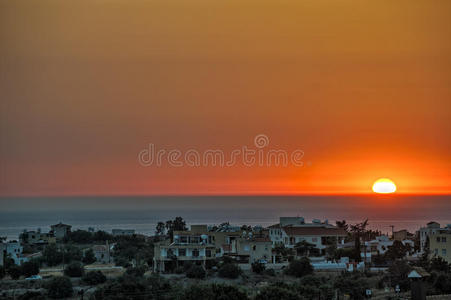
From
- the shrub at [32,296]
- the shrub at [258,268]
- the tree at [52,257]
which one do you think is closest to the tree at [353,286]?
the shrub at [258,268]

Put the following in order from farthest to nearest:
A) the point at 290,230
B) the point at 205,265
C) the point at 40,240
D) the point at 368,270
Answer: the point at 40,240
the point at 290,230
the point at 205,265
the point at 368,270

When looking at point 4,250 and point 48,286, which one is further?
point 4,250

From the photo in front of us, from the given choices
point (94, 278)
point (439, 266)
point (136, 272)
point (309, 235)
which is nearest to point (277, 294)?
point (94, 278)

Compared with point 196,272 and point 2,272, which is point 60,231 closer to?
point 2,272

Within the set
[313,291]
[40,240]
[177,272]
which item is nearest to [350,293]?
[313,291]

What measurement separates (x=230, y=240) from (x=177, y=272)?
771cm

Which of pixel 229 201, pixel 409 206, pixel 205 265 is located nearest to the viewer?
pixel 205 265

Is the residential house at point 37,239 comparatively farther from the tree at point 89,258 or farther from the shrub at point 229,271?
the shrub at point 229,271

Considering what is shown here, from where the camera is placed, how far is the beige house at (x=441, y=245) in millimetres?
29422

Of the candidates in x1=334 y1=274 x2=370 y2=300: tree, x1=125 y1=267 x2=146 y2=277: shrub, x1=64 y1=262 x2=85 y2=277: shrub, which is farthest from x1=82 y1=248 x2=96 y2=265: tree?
x1=334 y1=274 x2=370 y2=300: tree

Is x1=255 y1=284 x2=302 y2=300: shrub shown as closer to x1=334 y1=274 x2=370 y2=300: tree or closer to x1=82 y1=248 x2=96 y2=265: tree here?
x1=334 y1=274 x2=370 y2=300: tree

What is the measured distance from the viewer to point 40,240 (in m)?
43.4

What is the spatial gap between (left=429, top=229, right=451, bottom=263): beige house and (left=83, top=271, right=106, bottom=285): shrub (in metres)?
14.6

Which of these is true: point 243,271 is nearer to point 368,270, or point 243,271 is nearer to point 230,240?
point 368,270
